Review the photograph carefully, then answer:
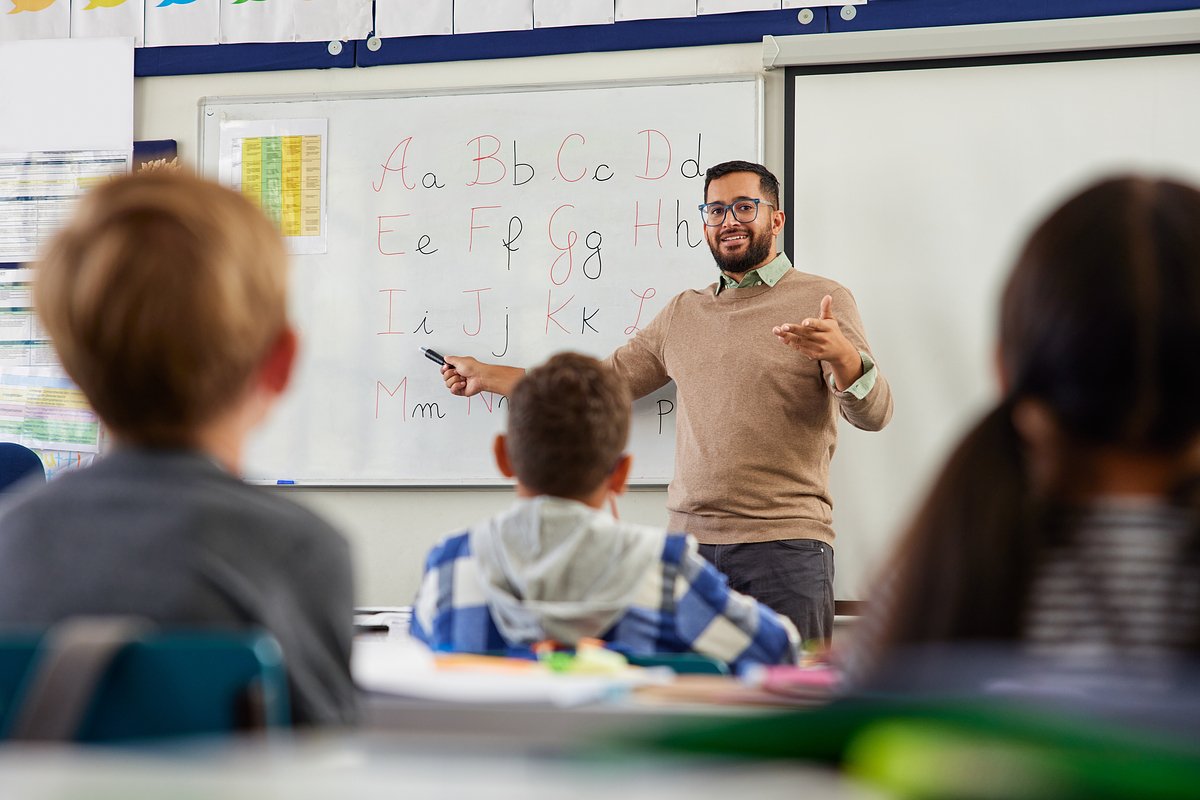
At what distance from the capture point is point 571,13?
3598 mm

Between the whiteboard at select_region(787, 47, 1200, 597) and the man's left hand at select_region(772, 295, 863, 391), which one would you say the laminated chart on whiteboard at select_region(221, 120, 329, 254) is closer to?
the whiteboard at select_region(787, 47, 1200, 597)

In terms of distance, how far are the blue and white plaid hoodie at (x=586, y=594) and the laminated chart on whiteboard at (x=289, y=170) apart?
2.36 meters

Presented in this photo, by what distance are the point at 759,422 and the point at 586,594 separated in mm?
1567

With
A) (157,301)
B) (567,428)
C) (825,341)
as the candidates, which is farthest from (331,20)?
(157,301)

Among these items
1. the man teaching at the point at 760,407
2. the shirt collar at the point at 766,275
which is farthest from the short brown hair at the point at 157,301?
the shirt collar at the point at 766,275

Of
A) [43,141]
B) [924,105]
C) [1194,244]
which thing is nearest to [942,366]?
[924,105]

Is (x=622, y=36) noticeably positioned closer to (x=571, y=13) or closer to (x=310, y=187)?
(x=571, y=13)

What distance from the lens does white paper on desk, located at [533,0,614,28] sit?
11.7ft

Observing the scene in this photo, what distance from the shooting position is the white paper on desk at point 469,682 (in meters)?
0.86

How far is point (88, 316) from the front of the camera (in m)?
0.80

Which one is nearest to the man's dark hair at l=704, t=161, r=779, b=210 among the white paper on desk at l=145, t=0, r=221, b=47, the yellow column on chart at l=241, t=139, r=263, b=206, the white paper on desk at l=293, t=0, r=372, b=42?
the white paper on desk at l=293, t=0, r=372, b=42

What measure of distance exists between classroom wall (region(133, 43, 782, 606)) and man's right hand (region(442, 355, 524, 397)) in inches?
12.5

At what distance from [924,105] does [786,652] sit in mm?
2327

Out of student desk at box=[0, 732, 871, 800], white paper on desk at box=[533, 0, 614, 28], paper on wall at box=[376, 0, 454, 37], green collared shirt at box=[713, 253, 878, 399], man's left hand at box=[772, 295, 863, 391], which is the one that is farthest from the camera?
paper on wall at box=[376, 0, 454, 37]
